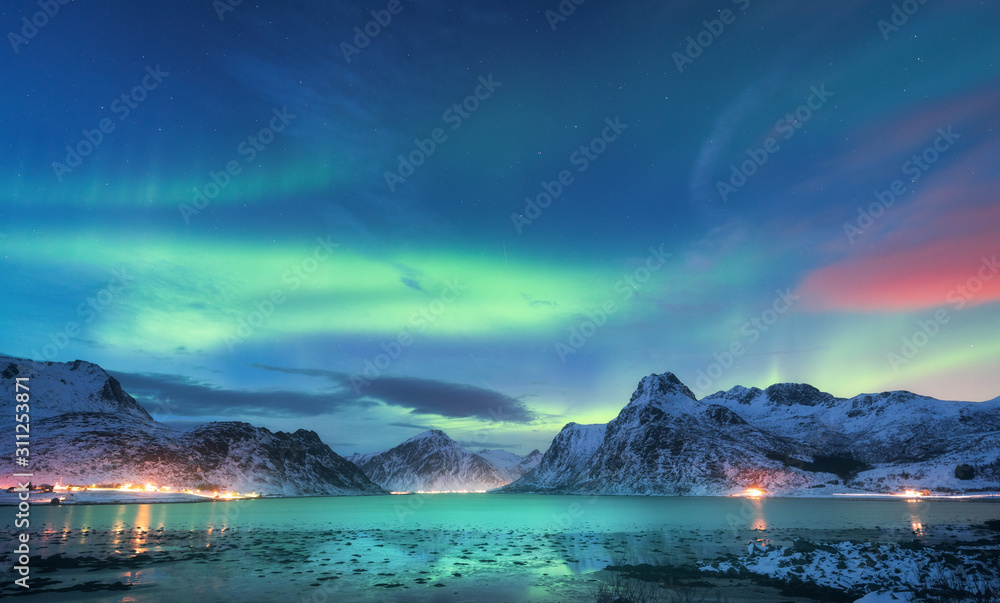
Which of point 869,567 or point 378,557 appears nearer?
point 869,567

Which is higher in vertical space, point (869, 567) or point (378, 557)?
point (869, 567)

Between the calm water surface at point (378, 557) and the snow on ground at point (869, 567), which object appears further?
the calm water surface at point (378, 557)

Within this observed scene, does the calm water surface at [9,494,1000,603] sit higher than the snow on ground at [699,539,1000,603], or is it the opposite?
the snow on ground at [699,539,1000,603]

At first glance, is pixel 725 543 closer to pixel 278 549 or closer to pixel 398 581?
pixel 398 581

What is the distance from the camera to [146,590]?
34469 mm

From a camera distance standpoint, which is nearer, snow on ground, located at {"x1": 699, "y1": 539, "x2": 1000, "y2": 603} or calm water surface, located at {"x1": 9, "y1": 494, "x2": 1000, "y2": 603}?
snow on ground, located at {"x1": 699, "y1": 539, "x2": 1000, "y2": 603}

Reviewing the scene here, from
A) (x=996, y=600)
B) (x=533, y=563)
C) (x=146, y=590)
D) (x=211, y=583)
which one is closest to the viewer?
(x=996, y=600)

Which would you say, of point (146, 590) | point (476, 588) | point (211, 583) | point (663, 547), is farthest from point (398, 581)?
point (663, 547)

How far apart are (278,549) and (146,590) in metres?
26.5

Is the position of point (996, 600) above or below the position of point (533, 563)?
above

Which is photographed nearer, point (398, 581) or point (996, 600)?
point (996, 600)

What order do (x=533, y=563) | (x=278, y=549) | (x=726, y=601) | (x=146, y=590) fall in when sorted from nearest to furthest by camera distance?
(x=726, y=601) → (x=146, y=590) → (x=533, y=563) → (x=278, y=549)

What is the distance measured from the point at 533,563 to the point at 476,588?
44.4 ft

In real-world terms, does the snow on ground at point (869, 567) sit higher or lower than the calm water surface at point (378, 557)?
higher
